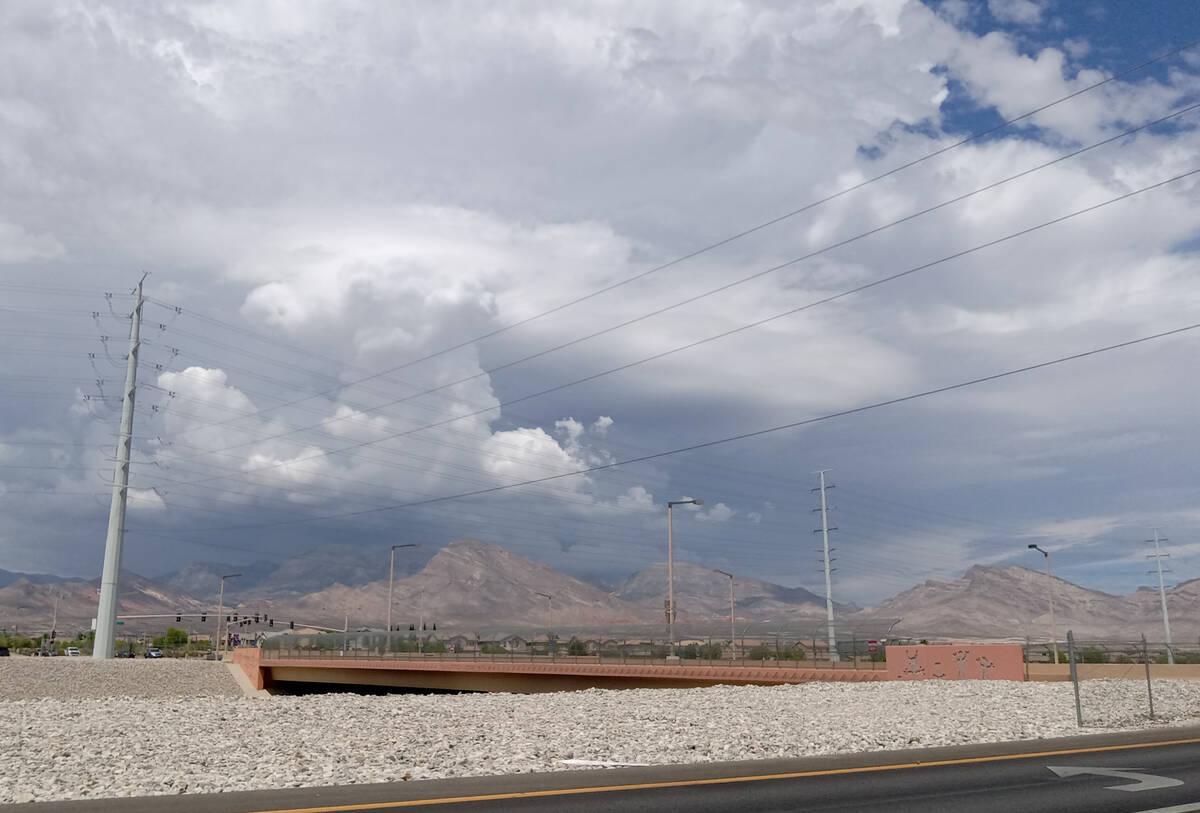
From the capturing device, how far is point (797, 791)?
15.3 metres

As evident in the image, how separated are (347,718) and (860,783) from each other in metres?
12.9

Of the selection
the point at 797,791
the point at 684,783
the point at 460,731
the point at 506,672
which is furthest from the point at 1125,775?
the point at 506,672

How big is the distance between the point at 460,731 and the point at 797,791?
8.96m

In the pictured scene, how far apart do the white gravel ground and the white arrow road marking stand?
462 cm

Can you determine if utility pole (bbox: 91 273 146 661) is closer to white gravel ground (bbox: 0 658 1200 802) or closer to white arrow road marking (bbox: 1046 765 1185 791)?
white gravel ground (bbox: 0 658 1200 802)

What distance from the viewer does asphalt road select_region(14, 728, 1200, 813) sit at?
13.7m

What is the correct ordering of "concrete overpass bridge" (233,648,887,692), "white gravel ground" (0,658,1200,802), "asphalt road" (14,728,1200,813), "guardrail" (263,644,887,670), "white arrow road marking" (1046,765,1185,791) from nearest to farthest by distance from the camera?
1. "asphalt road" (14,728,1200,813)
2. "white arrow road marking" (1046,765,1185,791)
3. "white gravel ground" (0,658,1200,802)
4. "concrete overpass bridge" (233,648,887,692)
5. "guardrail" (263,644,887,670)

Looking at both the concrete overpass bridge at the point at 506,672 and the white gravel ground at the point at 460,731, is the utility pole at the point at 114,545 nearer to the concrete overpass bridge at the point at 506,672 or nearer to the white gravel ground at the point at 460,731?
the concrete overpass bridge at the point at 506,672

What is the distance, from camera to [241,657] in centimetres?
10081

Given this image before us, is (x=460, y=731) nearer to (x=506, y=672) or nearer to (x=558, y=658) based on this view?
(x=506, y=672)

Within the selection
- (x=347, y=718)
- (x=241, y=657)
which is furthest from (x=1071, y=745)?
(x=241, y=657)

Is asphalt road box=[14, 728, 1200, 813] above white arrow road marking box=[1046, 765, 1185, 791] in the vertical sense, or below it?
above

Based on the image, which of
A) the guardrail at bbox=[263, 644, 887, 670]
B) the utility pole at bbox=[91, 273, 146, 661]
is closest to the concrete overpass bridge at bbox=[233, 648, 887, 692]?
the guardrail at bbox=[263, 644, 887, 670]

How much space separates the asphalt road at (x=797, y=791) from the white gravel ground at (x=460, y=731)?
1.19 meters
